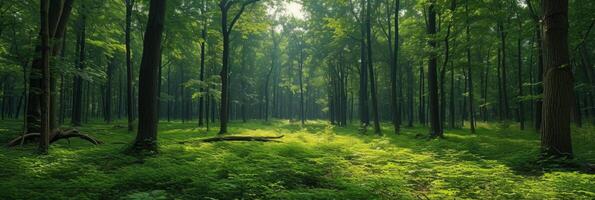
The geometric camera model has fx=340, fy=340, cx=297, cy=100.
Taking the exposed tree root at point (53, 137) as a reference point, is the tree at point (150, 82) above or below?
above

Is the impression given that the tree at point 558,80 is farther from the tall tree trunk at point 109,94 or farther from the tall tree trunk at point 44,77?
the tall tree trunk at point 109,94

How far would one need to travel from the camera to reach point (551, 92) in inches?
358

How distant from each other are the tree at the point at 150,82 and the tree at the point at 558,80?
10981 millimetres

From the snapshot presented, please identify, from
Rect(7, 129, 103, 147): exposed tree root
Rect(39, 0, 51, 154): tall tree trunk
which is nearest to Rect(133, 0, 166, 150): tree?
Rect(39, 0, 51, 154): tall tree trunk

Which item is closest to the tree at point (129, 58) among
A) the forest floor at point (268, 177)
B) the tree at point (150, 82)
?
the forest floor at point (268, 177)

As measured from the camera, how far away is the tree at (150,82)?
33.4 ft

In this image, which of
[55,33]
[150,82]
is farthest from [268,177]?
[55,33]

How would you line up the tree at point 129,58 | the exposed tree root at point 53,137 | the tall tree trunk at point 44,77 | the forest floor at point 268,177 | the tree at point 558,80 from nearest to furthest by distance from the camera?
1. the forest floor at point 268,177
2. the tree at point 558,80
3. the tall tree trunk at point 44,77
4. the exposed tree root at point 53,137
5. the tree at point 129,58

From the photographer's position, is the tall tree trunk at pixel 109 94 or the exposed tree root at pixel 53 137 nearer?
the exposed tree root at pixel 53 137

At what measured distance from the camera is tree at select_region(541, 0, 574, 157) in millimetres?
8914

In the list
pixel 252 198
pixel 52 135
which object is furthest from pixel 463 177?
pixel 52 135

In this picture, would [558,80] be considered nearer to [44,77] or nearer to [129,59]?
[44,77]

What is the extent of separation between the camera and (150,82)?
10258 mm

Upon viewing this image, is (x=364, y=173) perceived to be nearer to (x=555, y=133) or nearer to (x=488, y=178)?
(x=488, y=178)
